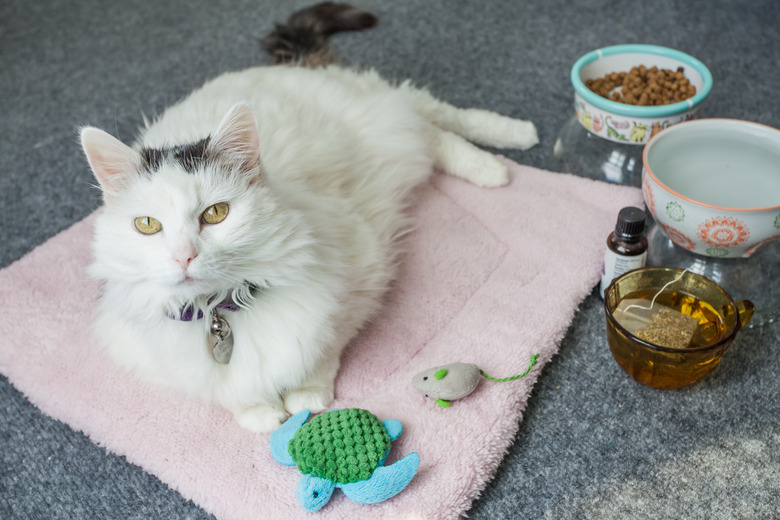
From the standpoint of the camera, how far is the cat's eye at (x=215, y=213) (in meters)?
1.08

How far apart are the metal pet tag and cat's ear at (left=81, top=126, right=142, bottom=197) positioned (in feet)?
0.92

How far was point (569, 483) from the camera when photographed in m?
1.19

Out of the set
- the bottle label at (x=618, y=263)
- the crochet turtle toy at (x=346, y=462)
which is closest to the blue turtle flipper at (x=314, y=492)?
the crochet turtle toy at (x=346, y=462)

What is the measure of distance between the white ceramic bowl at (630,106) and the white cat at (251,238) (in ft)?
1.50

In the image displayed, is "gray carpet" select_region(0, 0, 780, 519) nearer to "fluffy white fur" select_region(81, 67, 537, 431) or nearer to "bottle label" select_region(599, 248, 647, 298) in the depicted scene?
"bottle label" select_region(599, 248, 647, 298)

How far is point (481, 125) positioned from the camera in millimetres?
1922

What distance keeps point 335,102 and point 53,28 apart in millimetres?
1830

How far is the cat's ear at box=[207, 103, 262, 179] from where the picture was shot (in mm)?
1104

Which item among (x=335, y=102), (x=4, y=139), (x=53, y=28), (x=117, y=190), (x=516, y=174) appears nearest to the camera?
(x=117, y=190)

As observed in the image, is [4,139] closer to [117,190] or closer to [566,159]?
[117,190]

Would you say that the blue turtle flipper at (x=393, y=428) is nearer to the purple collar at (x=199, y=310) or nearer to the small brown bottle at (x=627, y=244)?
the purple collar at (x=199, y=310)

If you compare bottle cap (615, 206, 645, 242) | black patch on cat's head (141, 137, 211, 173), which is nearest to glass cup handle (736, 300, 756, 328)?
bottle cap (615, 206, 645, 242)

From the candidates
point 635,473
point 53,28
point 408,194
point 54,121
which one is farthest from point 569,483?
point 53,28

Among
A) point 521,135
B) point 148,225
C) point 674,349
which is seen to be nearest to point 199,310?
point 148,225
